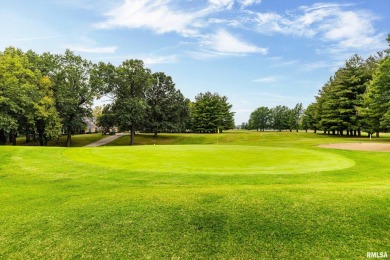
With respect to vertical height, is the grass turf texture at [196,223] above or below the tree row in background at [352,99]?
below

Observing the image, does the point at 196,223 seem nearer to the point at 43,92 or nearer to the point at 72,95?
the point at 43,92

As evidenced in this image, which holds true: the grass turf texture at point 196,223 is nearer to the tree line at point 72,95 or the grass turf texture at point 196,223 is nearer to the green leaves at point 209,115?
the tree line at point 72,95

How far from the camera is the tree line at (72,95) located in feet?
126

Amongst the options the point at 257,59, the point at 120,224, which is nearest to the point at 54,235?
the point at 120,224

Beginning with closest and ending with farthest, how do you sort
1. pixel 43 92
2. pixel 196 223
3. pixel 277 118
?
1. pixel 196 223
2. pixel 43 92
3. pixel 277 118

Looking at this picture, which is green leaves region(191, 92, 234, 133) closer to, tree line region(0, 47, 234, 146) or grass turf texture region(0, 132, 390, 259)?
tree line region(0, 47, 234, 146)

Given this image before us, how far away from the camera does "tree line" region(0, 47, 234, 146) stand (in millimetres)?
38281

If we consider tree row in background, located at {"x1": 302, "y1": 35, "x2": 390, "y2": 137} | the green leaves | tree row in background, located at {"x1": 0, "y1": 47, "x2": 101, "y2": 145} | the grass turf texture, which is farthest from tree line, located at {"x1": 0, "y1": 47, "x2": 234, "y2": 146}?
the grass turf texture

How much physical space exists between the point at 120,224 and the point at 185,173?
238 inches

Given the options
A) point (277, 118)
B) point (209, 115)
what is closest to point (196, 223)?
point (209, 115)

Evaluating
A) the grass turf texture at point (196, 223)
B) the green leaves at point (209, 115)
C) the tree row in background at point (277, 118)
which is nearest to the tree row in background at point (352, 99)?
the green leaves at point (209, 115)

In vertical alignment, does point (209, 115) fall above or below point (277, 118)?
below

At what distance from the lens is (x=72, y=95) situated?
1854 inches

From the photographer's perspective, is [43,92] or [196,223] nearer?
[196,223]
